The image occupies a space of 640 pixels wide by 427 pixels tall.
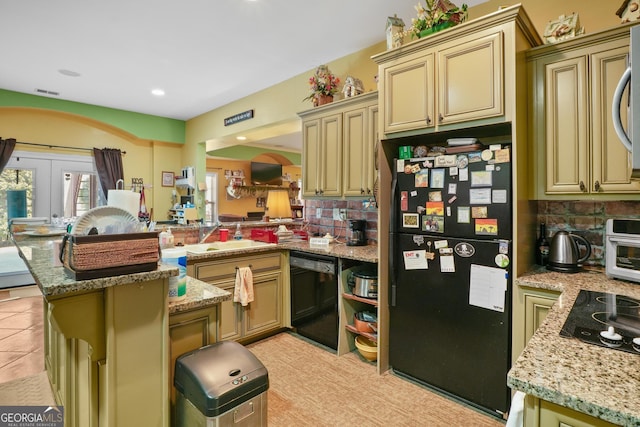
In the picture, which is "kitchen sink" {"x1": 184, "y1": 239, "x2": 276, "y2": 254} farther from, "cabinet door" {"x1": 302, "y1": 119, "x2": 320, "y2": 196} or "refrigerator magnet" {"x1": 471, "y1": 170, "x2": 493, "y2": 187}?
"refrigerator magnet" {"x1": 471, "y1": 170, "x2": 493, "y2": 187}

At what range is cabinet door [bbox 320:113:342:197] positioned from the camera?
317 cm

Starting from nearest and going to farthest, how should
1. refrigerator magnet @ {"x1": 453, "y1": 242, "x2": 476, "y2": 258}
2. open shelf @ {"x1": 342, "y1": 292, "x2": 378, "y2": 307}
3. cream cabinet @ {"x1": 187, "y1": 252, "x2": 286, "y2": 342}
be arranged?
refrigerator magnet @ {"x1": 453, "y1": 242, "x2": 476, "y2": 258}, open shelf @ {"x1": 342, "y1": 292, "x2": 378, "y2": 307}, cream cabinet @ {"x1": 187, "y1": 252, "x2": 286, "y2": 342}

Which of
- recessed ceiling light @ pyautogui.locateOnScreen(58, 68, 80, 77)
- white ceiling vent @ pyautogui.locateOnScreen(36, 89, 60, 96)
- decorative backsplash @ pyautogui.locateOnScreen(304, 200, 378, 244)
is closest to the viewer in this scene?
decorative backsplash @ pyautogui.locateOnScreen(304, 200, 378, 244)

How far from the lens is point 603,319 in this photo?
1.22 metres

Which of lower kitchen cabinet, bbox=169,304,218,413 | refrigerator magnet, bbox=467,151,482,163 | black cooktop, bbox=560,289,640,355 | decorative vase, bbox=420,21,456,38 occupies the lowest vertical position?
lower kitchen cabinet, bbox=169,304,218,413

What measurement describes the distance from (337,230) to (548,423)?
113 inches

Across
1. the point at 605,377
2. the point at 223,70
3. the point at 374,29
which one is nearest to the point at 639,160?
the point at 605,377

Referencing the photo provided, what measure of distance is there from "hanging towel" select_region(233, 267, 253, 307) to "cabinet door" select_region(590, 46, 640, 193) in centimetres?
263

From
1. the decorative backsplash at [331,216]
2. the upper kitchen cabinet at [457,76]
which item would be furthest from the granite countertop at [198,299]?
Answer: the decorative backsplash at [331,216]

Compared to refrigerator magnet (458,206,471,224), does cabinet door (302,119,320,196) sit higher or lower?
higher

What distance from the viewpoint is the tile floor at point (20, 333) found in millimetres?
2652

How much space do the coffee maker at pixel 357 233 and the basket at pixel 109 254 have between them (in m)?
2.04

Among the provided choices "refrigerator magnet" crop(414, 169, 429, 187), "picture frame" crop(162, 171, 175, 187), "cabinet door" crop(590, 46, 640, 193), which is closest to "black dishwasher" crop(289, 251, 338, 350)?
"refrigerator magnet" crop(414, 169, 429, 187)

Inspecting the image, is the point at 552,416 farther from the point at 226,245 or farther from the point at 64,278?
the point at 226,245
